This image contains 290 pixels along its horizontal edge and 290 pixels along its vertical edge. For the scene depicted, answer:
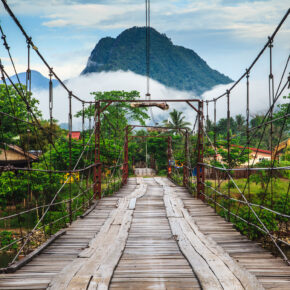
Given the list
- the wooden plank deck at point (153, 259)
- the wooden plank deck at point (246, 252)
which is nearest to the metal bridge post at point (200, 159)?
the wooden plank deck at point (246, 252)

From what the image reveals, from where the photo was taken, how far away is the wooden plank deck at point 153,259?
7.81ft

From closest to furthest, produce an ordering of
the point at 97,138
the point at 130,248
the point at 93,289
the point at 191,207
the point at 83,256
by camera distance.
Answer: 1. the point at 93,289
2. the point at 83,256
3. the point at 130,248
4. the point at 191,207
5. the point at 97,138

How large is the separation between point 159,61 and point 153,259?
7186 inches

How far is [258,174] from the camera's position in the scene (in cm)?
1728

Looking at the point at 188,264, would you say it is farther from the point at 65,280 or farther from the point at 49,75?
the point at 49,75

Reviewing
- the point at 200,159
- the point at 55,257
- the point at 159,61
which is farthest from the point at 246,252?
the point at 159,61

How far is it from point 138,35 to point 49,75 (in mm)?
197585

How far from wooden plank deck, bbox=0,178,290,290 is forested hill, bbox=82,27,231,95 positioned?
154086 mm

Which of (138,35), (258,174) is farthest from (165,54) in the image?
(258,174)

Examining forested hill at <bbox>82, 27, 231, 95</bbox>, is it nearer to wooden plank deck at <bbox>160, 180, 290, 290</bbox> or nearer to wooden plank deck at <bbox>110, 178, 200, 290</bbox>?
wooden plank deck at <bbox>160, 180, 290, 290</bbox>

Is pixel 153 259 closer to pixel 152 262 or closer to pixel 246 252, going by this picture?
pixel 152 262

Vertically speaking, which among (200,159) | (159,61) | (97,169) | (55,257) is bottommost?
(55,257)

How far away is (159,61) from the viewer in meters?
179

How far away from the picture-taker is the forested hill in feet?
552
